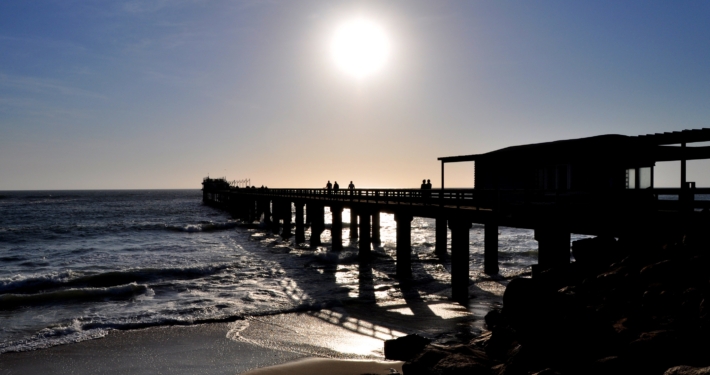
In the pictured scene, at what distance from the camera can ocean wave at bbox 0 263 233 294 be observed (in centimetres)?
2095

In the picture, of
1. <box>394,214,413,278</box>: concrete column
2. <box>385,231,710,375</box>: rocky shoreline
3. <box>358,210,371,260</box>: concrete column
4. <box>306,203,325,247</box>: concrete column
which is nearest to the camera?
<box>385,231,710,375</box>: rocky shoreline

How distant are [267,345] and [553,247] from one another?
7420mm

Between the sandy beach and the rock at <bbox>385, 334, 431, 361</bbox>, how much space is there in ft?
0.67

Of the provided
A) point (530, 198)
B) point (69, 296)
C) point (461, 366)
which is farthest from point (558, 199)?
point (69, 296)

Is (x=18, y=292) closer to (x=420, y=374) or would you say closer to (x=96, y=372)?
(x=96, y=372)

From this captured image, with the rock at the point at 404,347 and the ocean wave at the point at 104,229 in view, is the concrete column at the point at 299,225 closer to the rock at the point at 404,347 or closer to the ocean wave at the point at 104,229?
the ocean wave at the point at 104,229

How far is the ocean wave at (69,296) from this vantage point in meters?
17.8

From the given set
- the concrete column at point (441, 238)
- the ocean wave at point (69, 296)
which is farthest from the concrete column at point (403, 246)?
the ocean wave at point (69, 296)

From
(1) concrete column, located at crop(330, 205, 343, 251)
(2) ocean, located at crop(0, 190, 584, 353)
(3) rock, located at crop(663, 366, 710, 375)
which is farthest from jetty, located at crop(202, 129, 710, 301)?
(3) rock, located at crop(663, 366, 710, 375)

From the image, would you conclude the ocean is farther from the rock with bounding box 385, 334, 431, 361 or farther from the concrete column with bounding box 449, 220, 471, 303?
the rock with bounding box 385, 334, 431, 361

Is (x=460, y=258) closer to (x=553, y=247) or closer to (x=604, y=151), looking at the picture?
(x=553, y=247)

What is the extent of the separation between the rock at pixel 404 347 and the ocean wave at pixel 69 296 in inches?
495

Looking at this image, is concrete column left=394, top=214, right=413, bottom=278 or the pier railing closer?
the pier railing

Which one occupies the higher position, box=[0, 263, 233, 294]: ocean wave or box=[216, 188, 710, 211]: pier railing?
box=[216, 188, 710, 211]: pier railing
